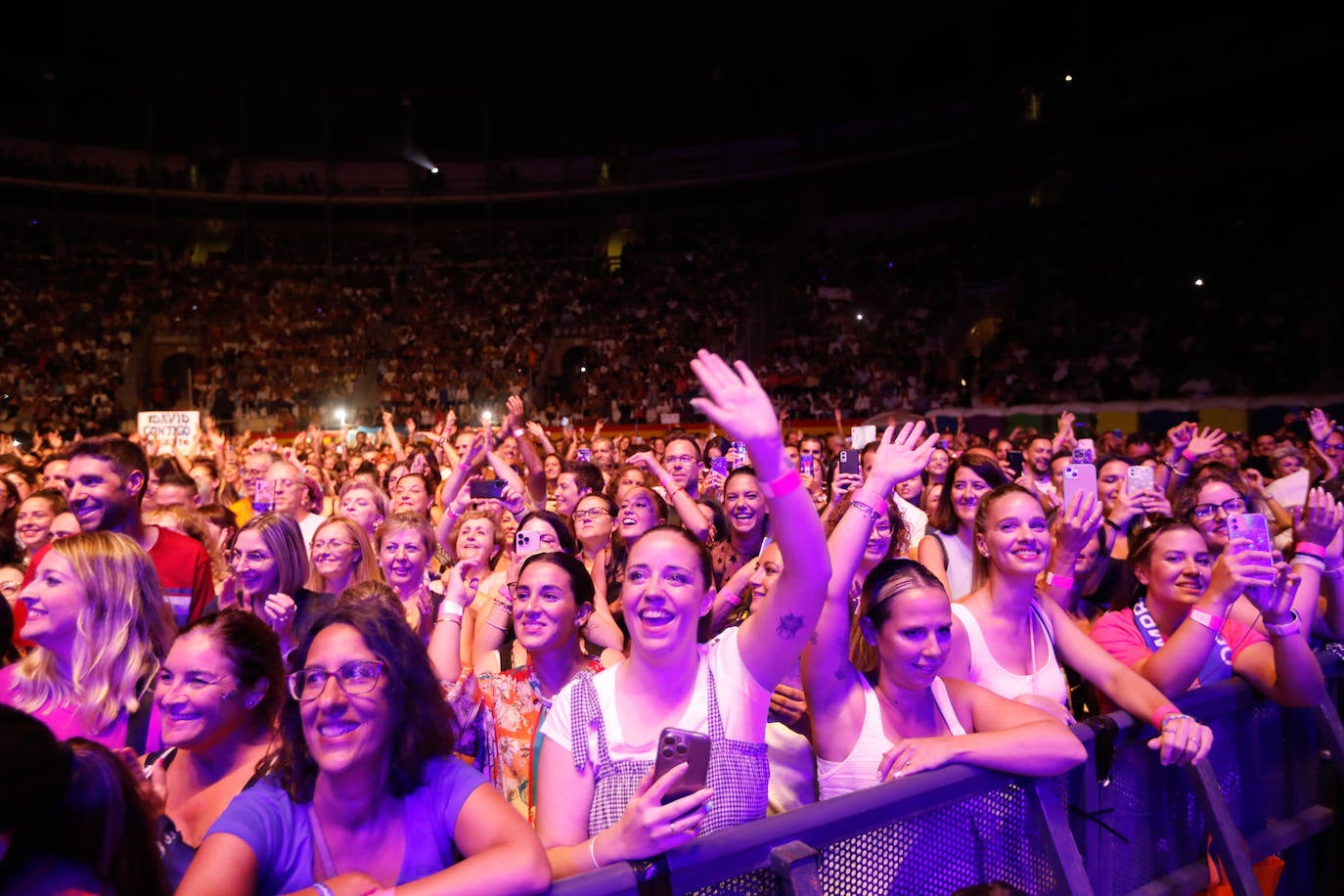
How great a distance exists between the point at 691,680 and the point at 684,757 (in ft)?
1.73

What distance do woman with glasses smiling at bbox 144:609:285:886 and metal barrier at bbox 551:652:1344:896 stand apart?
116 cm

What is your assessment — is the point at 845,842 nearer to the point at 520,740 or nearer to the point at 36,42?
the point at 520,740

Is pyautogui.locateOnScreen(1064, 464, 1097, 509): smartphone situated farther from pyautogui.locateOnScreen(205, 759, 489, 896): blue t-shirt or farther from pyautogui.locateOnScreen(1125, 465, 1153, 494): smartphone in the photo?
pyautogui.locateOnScreen(205, 759, 489, 896): blue t-shirt

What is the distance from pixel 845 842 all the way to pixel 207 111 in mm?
34356

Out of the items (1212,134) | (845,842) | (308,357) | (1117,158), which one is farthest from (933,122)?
(845,842)

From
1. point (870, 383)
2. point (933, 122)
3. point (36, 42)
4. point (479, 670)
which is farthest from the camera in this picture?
point (36, 42)

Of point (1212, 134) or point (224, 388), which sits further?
point (224, 388)

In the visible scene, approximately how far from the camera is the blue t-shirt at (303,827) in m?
1.85

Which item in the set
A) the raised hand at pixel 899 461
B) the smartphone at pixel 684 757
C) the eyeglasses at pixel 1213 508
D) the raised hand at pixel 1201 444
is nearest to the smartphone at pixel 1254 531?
the raised hand at pixel 899 461

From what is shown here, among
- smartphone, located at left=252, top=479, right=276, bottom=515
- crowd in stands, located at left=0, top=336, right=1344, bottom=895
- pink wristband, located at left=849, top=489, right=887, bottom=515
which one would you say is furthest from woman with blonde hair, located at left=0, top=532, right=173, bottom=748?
smartphone, located at left=252, top=479, right=276, bottom=515

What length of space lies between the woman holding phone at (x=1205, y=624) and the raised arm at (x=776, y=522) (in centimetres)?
142

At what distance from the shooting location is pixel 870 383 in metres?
20.1

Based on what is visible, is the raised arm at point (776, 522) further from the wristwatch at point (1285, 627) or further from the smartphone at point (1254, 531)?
the wristwatch at point (1285, 627)

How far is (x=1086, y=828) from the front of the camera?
2521 mm
